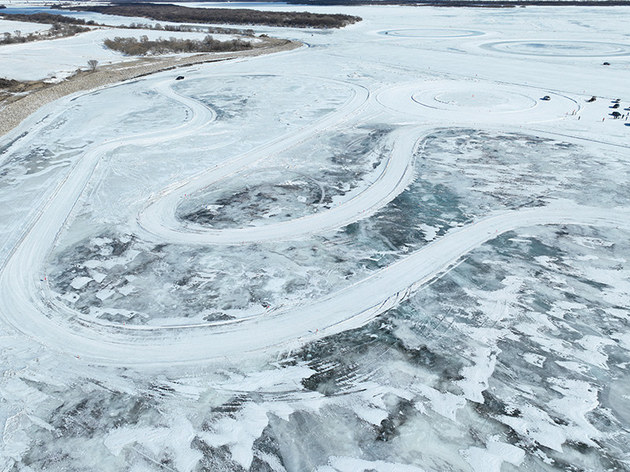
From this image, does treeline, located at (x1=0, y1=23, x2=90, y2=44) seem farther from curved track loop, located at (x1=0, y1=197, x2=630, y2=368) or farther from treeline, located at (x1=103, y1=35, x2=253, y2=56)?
curved track loop, located at (x1=0, y1=197, x2=630, y2=368)

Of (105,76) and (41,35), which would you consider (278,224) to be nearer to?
(105,76)

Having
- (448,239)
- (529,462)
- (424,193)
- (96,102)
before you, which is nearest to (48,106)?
(96,102)

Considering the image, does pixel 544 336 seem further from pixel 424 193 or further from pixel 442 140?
pixel 442 140

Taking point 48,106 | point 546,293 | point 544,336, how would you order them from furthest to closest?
1. point 48,106
2. point 546,293
3. point 544,336

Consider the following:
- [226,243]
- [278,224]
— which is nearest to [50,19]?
[278,224]

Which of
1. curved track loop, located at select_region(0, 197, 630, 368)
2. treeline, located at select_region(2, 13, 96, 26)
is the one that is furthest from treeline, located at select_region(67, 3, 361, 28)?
curved track loop, located at select_region(0, 197, 630, 368)

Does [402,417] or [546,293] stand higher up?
[546,293]

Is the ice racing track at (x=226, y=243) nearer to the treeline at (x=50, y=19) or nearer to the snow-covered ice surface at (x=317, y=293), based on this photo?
the snow-covered ice surface at (x=317, y=293)
